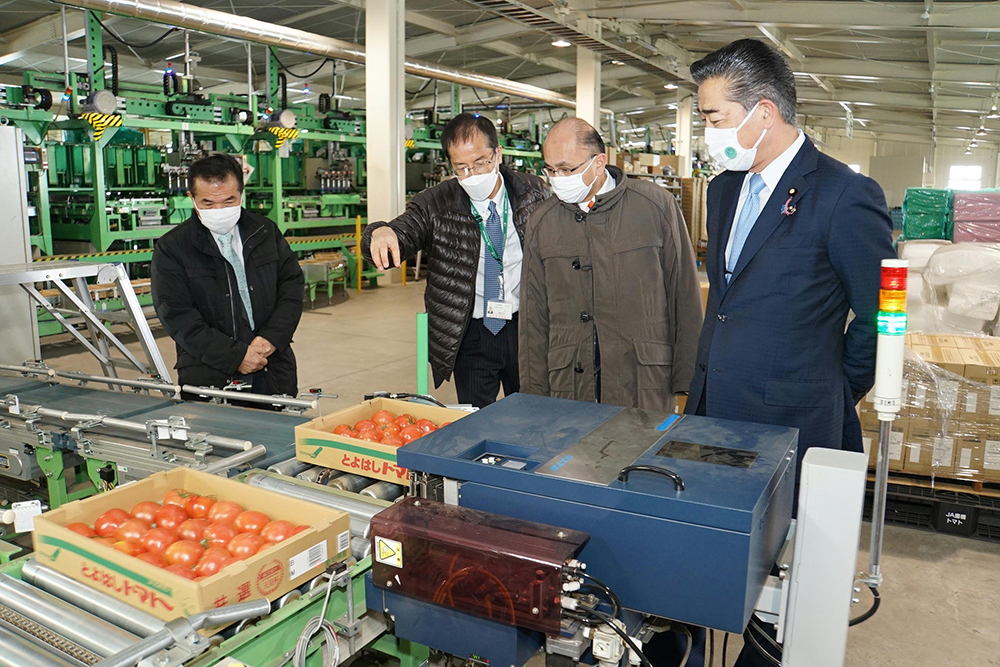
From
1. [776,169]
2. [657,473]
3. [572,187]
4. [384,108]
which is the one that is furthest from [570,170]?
[384,108]

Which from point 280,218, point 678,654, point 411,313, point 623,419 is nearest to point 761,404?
point 623,419

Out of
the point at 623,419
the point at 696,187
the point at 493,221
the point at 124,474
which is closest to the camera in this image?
the point at 623,419

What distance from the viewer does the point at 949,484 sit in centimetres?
349

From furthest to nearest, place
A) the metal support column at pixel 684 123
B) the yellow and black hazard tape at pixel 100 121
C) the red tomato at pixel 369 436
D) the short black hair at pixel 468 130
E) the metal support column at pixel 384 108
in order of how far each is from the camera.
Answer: the metal support column at pixel 684 123 < the metal support column at pixel 384 108 < the yellow and black hazard tape at pixel 100 121 < the short black hair at pixel 468 130 < the red tomato at pixel 369 436

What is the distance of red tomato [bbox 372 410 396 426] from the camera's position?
2086mm

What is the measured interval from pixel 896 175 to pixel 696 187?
14.8 meters

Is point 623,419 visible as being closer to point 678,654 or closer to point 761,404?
point 761,404

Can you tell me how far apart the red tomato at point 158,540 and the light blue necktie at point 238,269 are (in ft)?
5.09

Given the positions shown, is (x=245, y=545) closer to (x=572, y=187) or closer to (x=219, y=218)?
(x=572, y=187)

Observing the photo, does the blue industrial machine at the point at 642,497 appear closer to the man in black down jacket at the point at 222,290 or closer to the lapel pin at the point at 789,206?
the lapel pin at the point at 789,206

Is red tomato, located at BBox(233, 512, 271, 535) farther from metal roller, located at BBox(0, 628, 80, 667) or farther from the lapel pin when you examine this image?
the lapel pin

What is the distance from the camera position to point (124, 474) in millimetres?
2270

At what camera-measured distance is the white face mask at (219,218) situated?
2.81 metres

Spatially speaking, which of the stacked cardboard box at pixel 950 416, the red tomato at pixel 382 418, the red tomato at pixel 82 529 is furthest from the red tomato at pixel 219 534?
the stacked cardboard box at pixel 950 416
